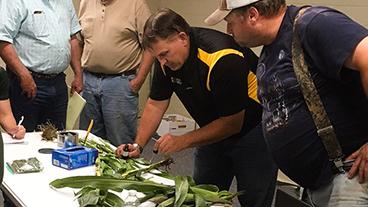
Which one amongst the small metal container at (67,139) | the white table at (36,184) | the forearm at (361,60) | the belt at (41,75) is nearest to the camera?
the forearm at (361,60)

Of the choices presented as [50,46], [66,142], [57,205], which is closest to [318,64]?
[57,205]

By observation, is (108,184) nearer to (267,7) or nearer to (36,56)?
(267,7)

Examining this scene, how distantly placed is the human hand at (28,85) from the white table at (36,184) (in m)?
0.68

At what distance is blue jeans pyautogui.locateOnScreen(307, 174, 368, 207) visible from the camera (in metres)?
1.44

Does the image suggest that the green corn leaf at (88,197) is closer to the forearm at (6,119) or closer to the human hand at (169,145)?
the human hand at (169,145)

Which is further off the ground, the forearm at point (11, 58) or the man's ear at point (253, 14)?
the man's ear at point (253, 14)

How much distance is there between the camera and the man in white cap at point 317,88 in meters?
1.33

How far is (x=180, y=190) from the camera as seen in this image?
1.64m

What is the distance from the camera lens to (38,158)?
2123mm

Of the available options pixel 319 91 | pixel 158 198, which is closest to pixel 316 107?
pixel 319 91

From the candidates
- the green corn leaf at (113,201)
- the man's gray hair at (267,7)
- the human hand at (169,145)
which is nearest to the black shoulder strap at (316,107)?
the man's gray hair at (267,7)

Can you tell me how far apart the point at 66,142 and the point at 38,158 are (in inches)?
6.7

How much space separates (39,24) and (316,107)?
2032 mm

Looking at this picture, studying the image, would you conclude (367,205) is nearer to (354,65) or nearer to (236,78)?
(354,65)
